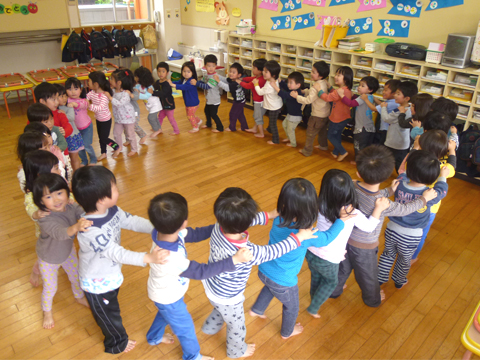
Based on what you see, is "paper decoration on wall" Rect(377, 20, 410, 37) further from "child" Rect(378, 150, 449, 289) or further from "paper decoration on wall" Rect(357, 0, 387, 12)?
"child" Rect(378, 150, 449, 289)

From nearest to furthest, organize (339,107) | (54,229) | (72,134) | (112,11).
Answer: (54,229)
(72,134)
(339,107)
(112,11)

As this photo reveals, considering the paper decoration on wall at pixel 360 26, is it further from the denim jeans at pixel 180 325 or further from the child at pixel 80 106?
the denim jeans at pixel 180 325

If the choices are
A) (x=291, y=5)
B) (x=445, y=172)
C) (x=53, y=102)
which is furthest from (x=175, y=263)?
(x=291, y=5)

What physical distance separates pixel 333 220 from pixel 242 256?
58 centimetres

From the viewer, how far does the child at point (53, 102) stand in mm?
3320

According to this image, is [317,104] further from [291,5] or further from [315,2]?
[291,5]

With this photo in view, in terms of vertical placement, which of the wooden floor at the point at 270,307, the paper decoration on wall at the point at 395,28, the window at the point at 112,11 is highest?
the window at the point at 112,11

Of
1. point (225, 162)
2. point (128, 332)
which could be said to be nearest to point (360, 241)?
point (128, 332)

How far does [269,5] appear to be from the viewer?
5.90m

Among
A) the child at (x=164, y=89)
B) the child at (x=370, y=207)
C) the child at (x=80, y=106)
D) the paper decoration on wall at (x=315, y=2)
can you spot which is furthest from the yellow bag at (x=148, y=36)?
the child at (x=370, y=207)

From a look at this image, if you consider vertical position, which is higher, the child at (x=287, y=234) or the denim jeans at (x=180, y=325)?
the child at (x=287, y=234)

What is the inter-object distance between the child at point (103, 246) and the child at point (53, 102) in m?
1.83

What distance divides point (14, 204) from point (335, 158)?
11.7 ft

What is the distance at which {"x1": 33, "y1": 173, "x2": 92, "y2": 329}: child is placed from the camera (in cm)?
186
